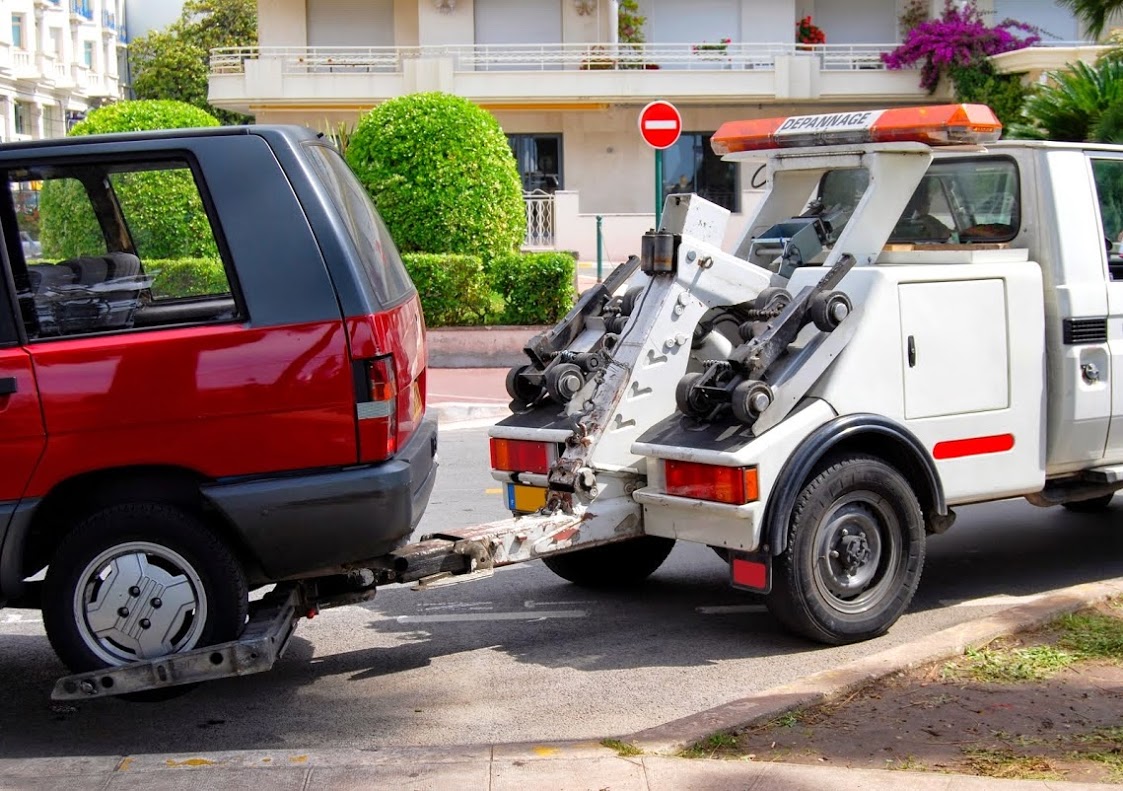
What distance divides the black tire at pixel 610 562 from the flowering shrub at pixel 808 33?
93.5 feet

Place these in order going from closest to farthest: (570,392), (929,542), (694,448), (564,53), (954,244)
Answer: (694,448), (570,392), (954,244), (929,542), (564,53)

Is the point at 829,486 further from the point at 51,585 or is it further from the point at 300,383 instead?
the point at 51,585

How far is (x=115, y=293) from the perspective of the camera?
5039mm

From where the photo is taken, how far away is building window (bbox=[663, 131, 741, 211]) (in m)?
33.0

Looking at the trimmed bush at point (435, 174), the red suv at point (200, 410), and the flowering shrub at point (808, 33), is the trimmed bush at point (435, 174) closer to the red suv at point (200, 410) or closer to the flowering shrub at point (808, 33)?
the red suv at point (200, 410)

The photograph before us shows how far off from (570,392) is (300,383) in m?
1.80

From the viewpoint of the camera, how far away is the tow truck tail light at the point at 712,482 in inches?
221

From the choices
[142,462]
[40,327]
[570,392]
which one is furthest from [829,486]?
[40,327]

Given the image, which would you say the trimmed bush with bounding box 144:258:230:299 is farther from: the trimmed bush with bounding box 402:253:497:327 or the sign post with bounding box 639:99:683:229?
the sign post with bounding box 639:99:683:229

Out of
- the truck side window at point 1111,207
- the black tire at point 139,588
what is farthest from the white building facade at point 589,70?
the black tire at point 139,588

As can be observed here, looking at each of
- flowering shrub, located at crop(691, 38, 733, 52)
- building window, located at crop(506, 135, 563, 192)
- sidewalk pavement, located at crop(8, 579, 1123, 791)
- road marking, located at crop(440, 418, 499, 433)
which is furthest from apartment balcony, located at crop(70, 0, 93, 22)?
sidewalk pavement, located at crop(8, 579, 1123, 791)

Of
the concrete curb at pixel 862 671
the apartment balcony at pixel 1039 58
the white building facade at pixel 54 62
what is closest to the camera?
the concrete curb at pixel 862 671

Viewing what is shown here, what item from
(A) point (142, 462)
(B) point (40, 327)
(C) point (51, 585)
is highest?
(B) point (40, 327)

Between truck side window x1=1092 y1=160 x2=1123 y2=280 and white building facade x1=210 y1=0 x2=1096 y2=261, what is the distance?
2504cm
